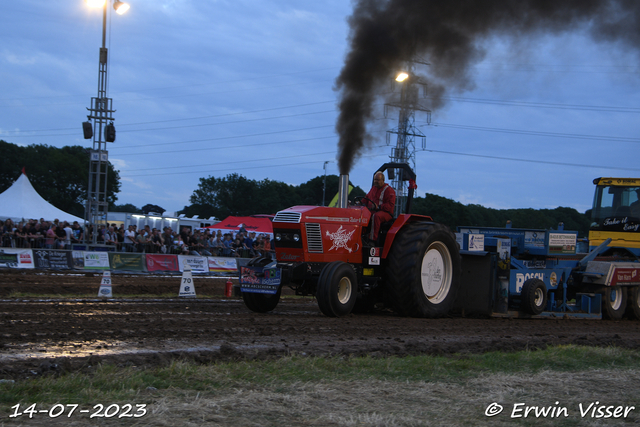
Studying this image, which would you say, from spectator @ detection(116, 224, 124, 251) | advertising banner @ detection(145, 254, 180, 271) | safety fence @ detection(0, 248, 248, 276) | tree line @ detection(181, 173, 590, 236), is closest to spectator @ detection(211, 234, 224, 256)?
safety fence @ detection(0, 248, 248, 276)

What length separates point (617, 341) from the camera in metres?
8.45

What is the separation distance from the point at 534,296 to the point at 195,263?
13.1 metres

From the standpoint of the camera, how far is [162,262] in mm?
21000

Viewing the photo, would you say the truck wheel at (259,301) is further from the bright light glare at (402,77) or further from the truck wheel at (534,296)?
the bright light glare at (402,77)

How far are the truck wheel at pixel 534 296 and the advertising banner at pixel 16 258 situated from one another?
1402 cm

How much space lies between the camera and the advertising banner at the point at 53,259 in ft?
61.4

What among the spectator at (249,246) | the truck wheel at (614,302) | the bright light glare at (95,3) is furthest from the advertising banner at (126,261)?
the truck wheel at (614,302)

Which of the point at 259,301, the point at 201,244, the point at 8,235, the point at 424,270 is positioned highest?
the point at 424,270

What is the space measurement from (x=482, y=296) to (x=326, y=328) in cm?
428

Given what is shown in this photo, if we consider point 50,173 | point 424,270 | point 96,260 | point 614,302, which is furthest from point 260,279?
point 50,173

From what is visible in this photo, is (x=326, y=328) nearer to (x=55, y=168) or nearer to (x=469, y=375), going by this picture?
(x=469, y=375)

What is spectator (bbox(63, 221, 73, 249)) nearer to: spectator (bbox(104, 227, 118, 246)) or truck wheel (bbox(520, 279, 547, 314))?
spectator (bbox(104, 227, 118, 246))

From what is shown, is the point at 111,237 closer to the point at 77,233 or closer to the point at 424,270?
the point at 77,233

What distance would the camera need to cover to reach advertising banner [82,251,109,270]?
63.5 feet
